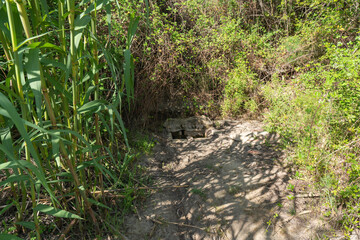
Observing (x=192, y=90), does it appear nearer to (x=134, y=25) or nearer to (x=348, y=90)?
(x=348, y=90)

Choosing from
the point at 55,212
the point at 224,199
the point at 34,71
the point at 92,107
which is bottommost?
the point at 224,199

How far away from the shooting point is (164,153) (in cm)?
306

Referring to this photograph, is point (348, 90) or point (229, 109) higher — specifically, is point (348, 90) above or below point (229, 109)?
above

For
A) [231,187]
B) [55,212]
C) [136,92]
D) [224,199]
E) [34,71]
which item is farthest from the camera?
[136,92]

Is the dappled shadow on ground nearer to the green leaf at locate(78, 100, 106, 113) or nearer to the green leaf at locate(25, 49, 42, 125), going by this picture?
the green leaf at locate(78, 100, 106, 113)

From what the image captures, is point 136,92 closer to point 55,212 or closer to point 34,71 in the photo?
point 55,212

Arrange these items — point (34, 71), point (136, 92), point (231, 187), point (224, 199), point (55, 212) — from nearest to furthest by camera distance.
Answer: point (34, 71), point (55, 212), point (224, 199), point (231, 187), point (136, 92)

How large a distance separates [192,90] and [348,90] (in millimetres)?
2244

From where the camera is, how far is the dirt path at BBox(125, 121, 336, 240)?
6.66ft

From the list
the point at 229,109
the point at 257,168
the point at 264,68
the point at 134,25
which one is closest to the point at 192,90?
the point at 229,109

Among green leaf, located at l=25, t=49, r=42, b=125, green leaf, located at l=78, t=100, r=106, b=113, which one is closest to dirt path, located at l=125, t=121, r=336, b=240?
green leaf, located at l=78, t=100, r=106, b=113

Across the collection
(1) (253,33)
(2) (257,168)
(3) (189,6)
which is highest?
(3) (189,6)

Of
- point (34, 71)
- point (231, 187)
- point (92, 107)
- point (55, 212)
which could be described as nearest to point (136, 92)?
point (231, 187)

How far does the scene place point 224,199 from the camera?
232 centimetres
